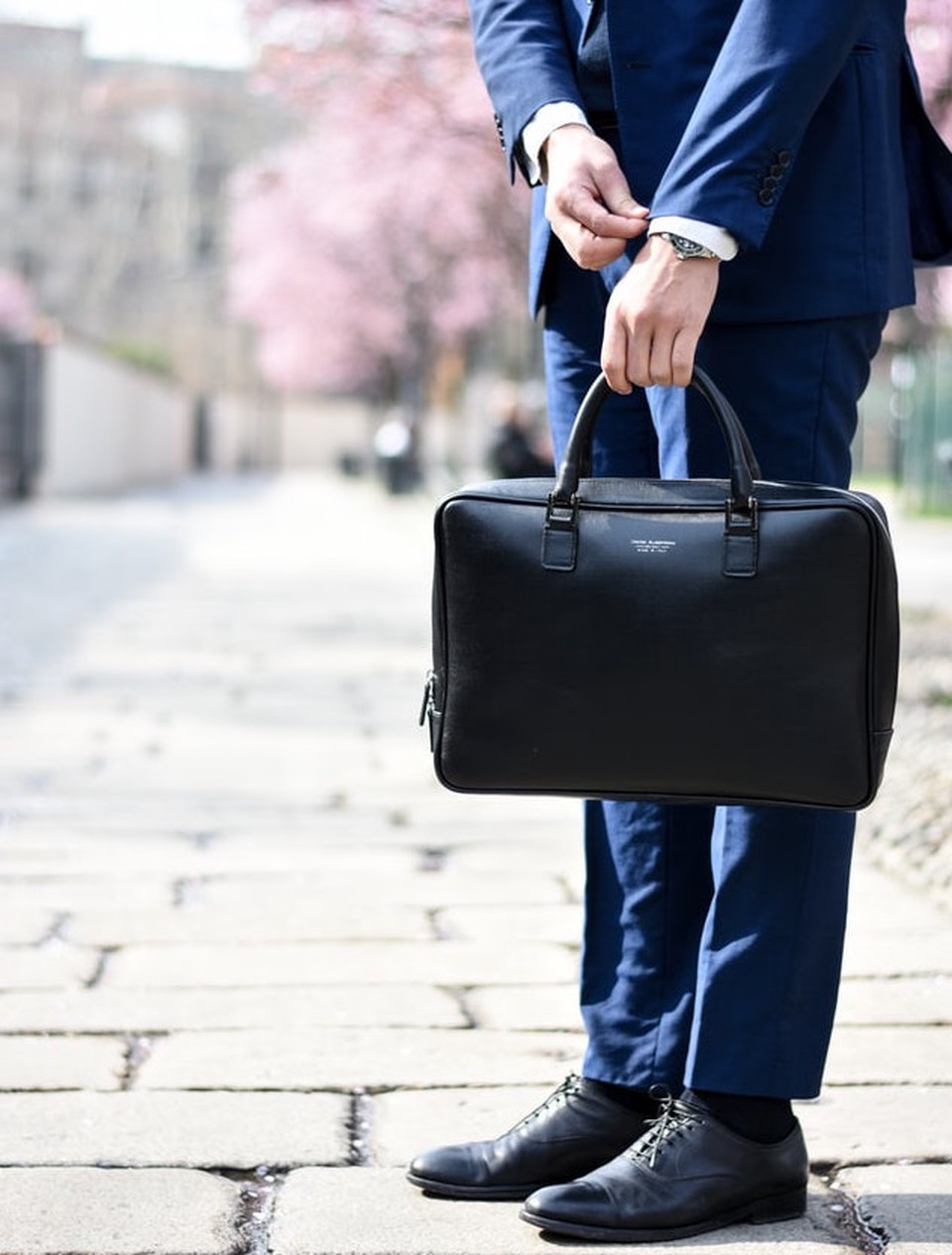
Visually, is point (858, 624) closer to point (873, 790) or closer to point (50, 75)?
point (873, 790)

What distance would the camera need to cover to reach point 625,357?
221 centimetres

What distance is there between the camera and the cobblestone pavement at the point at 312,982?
246 centimetres

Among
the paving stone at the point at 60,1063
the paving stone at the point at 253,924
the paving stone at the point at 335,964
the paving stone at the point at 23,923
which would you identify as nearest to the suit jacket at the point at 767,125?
the paving stone at the point at 60,1063

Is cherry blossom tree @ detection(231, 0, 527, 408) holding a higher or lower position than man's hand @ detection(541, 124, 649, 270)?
higher

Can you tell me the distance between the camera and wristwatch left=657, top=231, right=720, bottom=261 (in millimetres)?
2203

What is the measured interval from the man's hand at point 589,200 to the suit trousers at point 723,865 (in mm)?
116

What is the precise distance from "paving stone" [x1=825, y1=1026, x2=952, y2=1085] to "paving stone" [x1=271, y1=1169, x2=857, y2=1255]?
0.52m

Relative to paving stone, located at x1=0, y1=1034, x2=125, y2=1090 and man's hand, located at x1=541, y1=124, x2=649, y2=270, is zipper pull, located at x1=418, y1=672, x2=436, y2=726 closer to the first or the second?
man's hand, located at x1=541, y1=124, x2=649, y2=270

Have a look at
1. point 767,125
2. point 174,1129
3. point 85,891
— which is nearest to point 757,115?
point 767,125

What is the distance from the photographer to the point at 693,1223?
235 centimetres

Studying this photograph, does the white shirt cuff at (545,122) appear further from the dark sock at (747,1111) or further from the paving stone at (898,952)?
the paving stone at (898,952)

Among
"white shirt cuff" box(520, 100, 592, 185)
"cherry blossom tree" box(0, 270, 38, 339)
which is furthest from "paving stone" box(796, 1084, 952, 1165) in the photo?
"cherry blossom tree" box(0, 270, 38, 339)

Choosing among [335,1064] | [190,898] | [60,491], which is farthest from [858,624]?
[60,491]

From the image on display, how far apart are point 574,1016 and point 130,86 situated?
65009 millimetres
